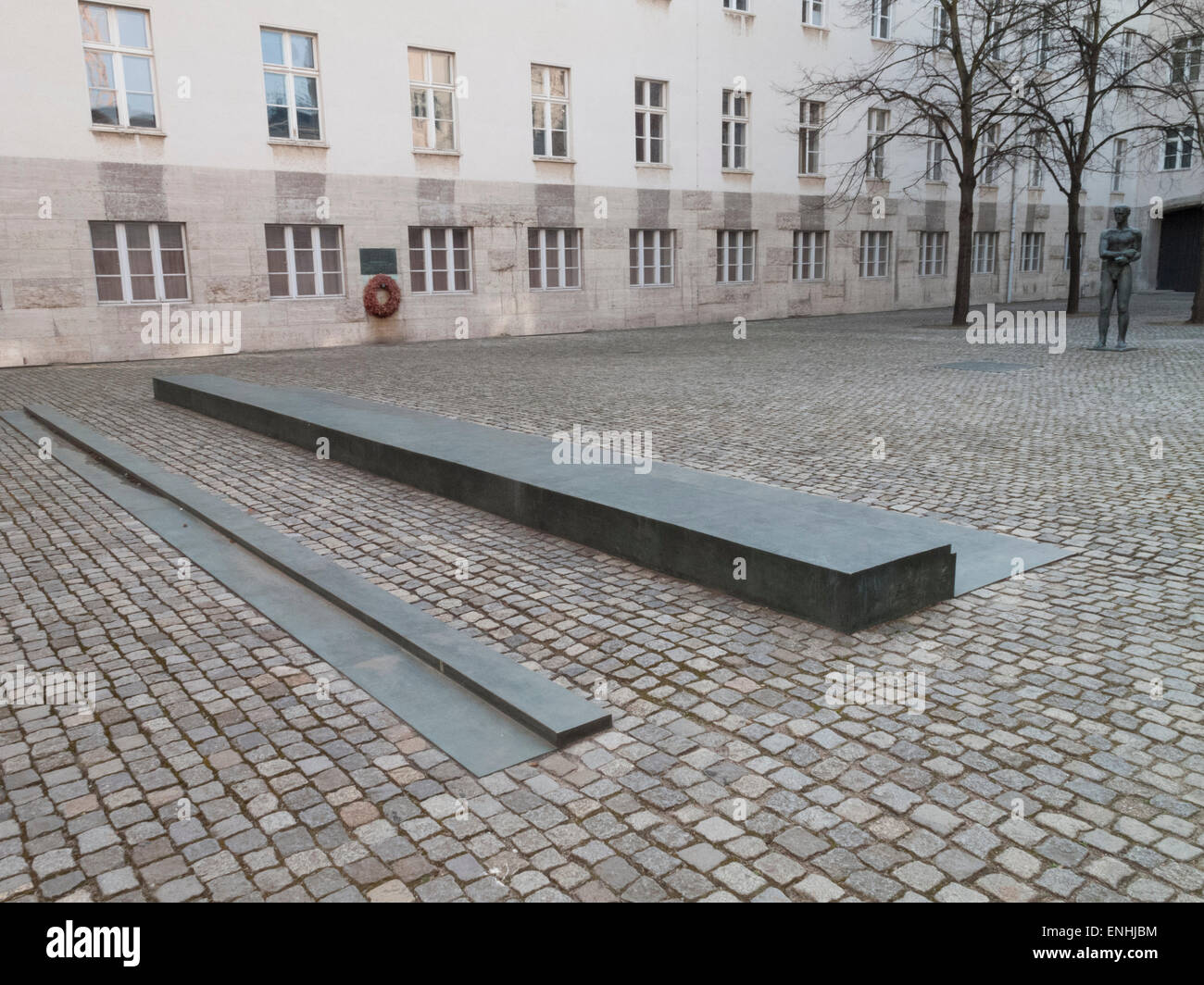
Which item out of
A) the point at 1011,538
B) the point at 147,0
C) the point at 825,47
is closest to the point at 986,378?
the point at 1011,538

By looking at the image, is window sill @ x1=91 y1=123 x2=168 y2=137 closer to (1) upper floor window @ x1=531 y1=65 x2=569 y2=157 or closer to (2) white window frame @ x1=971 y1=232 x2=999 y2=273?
(1) upper floor window @ x1=531 y1=65 x2=569 y2=157

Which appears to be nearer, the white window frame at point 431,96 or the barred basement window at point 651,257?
the white window frame at point 431,96

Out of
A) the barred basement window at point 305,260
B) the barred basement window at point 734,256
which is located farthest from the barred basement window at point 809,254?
the barred basement window at point 305,260

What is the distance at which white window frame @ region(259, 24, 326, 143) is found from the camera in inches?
875

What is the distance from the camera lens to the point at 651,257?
98.8 ft

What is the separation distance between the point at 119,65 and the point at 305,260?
5.29 meters

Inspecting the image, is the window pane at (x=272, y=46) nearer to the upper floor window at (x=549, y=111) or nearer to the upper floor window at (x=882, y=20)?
the upper floor window at (x=549, y=111)

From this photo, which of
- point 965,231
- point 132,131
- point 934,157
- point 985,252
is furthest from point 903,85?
point 132,131

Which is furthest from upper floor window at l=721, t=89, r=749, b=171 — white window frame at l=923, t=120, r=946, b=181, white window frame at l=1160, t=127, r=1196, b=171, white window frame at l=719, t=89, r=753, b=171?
white window frame at l=1160, t=127, r=1196, b=171

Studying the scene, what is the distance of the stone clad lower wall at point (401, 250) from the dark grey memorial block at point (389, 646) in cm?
1434

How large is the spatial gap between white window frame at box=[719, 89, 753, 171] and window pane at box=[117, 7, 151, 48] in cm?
1667

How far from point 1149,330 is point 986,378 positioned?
11727 mm

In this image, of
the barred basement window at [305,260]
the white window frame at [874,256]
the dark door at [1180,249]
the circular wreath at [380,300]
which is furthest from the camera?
the dark door at [1180,249]
